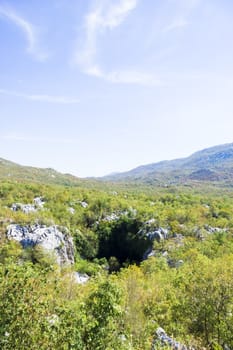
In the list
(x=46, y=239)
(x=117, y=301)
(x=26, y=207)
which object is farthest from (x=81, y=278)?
(x=117, y=301)

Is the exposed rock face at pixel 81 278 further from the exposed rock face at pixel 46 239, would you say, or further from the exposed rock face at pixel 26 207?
the exposed rock face at pixel 26 207

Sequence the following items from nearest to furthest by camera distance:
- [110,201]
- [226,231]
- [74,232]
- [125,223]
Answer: [226,231] → [74,232] → [125,223] → [110,201]

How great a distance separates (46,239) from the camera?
7656 centimetres

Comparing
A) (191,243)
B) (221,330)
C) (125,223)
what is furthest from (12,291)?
(125,223)

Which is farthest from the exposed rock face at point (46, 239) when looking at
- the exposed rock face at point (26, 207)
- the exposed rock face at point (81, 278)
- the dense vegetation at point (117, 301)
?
the exposed rock face at point (26, 207)

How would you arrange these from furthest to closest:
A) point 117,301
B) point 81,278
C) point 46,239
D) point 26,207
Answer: point 26,207
point 46,239
point 81,278
point 117,301

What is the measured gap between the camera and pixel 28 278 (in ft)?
51.4

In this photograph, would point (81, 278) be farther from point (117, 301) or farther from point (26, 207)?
Answer: point (117, 301)

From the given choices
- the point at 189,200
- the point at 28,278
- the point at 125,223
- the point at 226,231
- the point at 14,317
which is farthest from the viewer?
the point at 189,200

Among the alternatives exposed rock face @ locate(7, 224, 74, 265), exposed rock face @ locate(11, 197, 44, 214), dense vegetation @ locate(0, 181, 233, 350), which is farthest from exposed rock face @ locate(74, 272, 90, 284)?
exposed rock face @ locate(11, 197, 44, 214)

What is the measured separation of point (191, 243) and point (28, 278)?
211 feet

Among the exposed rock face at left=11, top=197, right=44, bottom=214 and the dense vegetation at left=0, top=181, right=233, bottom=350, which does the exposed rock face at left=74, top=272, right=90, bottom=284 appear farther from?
the exposed rock face at left=11, top=197, right=44, bottom=214

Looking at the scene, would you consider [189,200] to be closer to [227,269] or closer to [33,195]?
[33,195]

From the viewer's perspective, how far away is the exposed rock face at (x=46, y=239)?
246 ft
